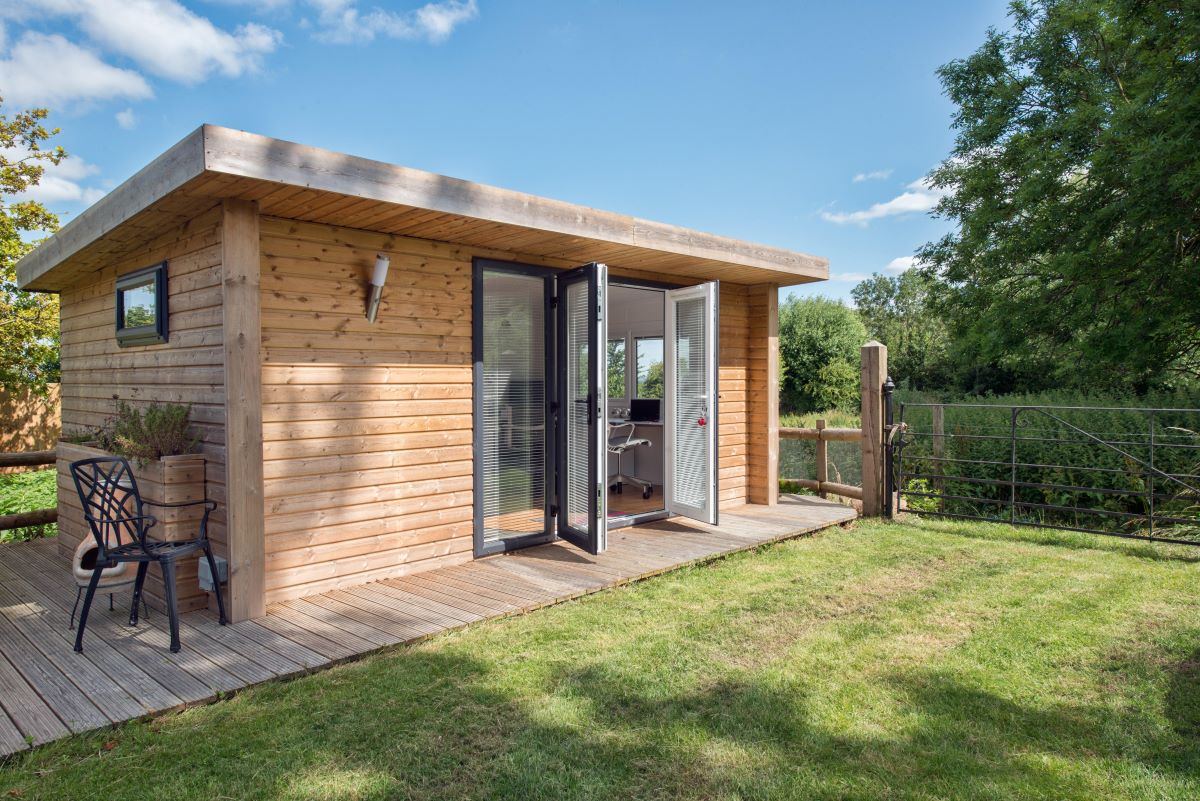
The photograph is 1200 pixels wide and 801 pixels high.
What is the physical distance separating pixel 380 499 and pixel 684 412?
2.54m

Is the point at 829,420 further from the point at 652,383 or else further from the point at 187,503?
the point at 187,503

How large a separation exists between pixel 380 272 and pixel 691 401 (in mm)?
2683

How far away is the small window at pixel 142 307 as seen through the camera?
4.15 m

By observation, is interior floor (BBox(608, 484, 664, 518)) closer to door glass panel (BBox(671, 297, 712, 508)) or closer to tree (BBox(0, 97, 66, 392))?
door glass panel (BBox(671, 297, 712, 508))

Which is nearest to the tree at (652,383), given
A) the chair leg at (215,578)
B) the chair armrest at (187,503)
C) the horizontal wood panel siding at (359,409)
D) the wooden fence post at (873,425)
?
the wooden fence post at (873,425)

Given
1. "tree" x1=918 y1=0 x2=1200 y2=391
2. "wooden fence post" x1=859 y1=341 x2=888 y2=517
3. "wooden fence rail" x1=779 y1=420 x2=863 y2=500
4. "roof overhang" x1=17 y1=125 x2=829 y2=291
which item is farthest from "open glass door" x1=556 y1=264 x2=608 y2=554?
"tree" x1=918 y1=0 x2=1200 y2=391

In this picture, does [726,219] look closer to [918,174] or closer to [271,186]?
[918,174]

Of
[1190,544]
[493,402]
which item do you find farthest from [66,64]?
[1190,544]

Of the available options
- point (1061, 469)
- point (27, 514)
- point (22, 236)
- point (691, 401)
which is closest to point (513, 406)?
point (691, 401)

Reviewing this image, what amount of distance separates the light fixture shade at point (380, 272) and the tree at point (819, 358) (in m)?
16.5

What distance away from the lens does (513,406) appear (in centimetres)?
497

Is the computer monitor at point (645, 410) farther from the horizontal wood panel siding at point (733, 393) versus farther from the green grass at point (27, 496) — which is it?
the green grass at point (27, 496)

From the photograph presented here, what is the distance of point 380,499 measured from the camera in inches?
168

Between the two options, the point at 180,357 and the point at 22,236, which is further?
the point at 22,236
